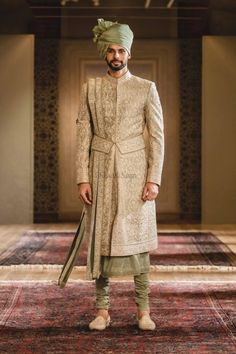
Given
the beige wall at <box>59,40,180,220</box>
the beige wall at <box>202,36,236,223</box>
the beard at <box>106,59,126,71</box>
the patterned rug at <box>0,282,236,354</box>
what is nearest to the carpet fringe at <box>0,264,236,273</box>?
the patterned rug at <box>0,282,236,354</box>

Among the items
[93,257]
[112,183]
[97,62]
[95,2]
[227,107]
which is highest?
[95,2]

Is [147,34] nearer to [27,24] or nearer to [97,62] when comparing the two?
[97,62]

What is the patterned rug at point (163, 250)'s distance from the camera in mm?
5480

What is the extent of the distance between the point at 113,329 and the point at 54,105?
633 centimetres

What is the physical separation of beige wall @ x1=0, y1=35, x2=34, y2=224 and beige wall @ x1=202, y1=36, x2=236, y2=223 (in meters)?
2.11

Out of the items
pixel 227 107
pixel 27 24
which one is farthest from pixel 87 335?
pixel 27 24

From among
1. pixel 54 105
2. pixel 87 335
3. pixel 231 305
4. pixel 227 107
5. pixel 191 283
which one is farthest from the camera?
pixel 54 105

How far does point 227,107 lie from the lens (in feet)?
28.6

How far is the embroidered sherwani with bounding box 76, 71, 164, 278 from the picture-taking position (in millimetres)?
3184

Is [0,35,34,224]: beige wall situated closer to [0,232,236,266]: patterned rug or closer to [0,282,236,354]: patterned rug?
[0,232,236,266]: patterned rug

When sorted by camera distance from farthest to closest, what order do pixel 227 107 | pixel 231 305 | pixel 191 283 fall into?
pixel 227 107 → pixel 191 283 → pixel 231 305

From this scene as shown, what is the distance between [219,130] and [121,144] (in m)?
5.69

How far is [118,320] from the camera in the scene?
3461mm

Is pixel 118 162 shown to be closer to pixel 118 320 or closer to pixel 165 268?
pixel 118 320
